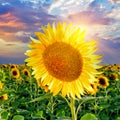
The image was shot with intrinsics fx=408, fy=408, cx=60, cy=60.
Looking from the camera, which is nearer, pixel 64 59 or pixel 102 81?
pixel 64 59

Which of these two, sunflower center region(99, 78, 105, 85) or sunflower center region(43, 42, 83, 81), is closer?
sunflower center region(43, 42, 83, 81)

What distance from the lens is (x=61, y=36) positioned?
184cm

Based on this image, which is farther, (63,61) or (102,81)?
(102,81)

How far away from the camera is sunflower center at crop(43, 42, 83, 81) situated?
5.94 feet

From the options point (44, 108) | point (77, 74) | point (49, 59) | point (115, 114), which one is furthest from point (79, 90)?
point (115, 114)

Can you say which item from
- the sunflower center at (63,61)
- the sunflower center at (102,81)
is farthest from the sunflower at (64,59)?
the sunflower center at (102,81)

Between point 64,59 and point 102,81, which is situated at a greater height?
point 102,81

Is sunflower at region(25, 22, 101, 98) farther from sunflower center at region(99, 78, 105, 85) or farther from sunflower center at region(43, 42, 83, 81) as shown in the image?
sunflower center at region(99, 78, 105, 85)

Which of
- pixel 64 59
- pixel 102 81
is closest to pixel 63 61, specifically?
pixel 64 59

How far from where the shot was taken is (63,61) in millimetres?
1799

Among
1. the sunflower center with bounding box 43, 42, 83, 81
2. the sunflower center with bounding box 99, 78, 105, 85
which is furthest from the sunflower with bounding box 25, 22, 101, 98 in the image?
the sunflower center with bounding box 99, 78, 105, 85

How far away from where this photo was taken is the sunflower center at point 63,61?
1.81 m

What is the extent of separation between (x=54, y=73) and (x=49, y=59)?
0.26 ft

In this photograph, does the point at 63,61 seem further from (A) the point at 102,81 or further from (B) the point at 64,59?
(A) the point at 102,81
